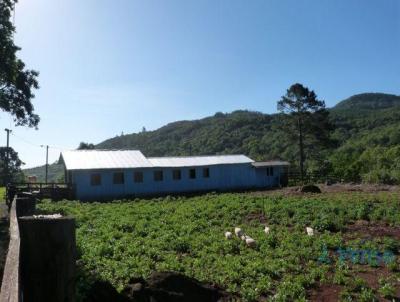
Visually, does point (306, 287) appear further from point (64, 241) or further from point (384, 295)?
point (64, 241)

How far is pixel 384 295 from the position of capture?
27.4 feet

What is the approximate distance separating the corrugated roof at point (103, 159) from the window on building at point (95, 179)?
0.77 meters

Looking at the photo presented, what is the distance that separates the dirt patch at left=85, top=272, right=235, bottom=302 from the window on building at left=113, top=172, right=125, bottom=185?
28.4 metres

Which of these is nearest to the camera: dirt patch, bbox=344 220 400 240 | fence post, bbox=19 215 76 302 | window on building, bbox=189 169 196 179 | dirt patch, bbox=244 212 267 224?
fence post, bbox=19 215 76 302

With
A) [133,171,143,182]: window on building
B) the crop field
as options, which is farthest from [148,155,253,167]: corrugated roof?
the crop field

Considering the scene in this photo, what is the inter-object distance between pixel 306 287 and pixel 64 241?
7415mm

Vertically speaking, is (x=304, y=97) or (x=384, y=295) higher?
(x=304, y=97)

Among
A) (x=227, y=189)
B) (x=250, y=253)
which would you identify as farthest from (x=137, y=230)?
Answer: (x=227, y=189)

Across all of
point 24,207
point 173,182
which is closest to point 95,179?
point 173,182

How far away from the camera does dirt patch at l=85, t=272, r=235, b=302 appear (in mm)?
6574

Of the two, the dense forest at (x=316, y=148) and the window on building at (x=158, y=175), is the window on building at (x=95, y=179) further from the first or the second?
the dense forest at (x=316, y=148)

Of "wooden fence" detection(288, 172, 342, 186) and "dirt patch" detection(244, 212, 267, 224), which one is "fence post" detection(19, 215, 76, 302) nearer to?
"dirt patch" detection(244, 212, 267, 224)

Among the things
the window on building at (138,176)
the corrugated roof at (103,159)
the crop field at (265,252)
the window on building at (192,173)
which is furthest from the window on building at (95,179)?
the crop field at (265,252)
